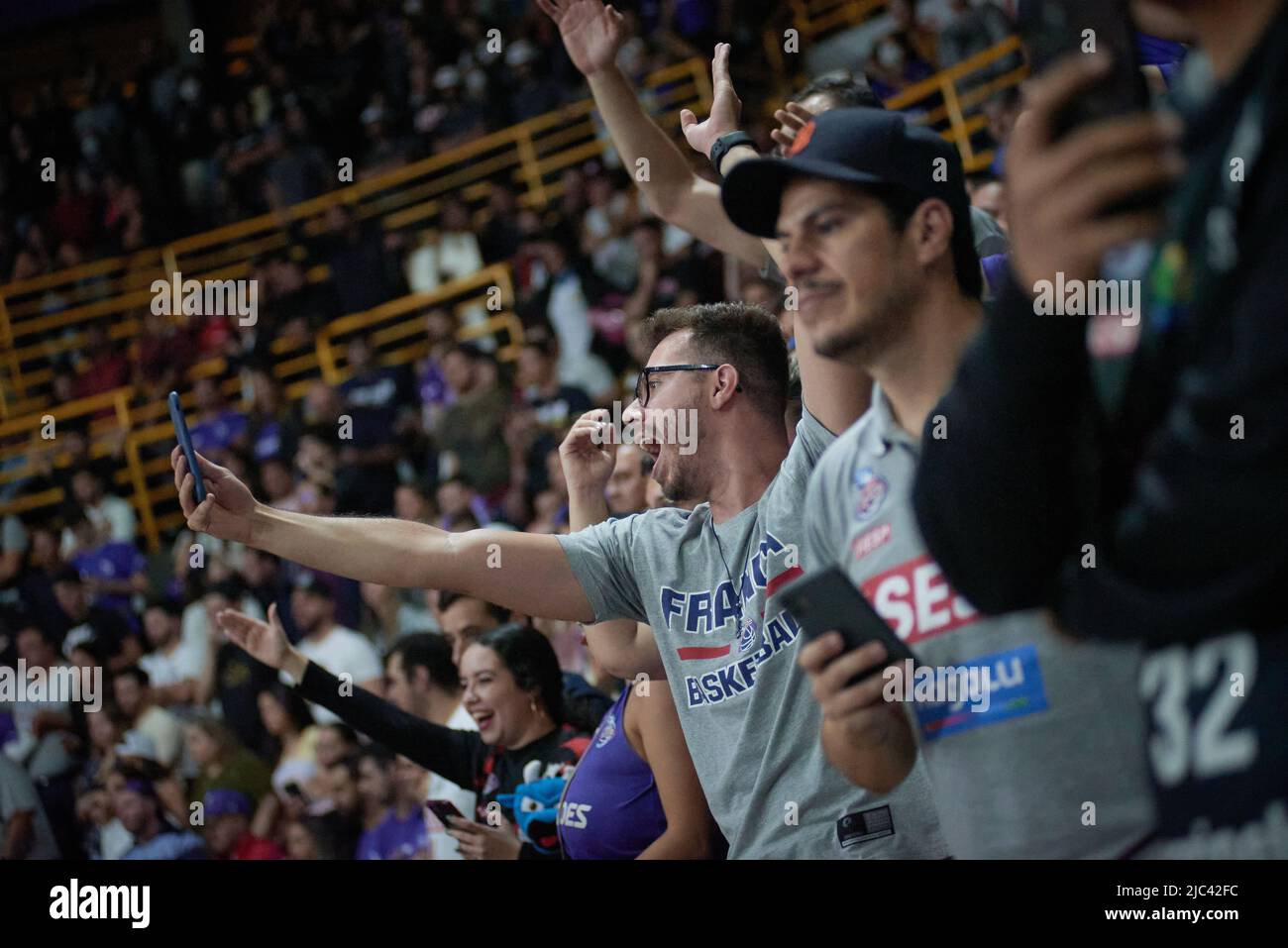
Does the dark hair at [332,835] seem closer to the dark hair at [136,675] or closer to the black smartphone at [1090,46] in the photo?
the dark hair at [136,675]

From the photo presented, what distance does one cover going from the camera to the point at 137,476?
713 centimetres

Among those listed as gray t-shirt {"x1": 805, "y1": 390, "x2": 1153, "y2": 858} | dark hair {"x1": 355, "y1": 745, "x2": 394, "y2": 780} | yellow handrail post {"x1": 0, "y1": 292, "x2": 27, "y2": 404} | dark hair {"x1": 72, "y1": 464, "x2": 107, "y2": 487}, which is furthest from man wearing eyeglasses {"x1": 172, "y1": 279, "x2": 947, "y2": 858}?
yellow handrail post {"x1": 0, "y1": 292, "x2": 27, "y2": 404}

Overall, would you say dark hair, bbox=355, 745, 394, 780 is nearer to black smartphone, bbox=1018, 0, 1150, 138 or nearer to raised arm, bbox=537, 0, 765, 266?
raised arm, bbox=537, 0, 765, 266

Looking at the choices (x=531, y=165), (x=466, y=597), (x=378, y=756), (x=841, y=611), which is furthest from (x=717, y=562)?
(x=531, y=165)

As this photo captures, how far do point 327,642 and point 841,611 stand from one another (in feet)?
11.7

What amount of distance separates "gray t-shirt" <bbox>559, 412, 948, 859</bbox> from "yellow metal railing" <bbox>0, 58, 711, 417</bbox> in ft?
15.1

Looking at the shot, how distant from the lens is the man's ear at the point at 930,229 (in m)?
1.80

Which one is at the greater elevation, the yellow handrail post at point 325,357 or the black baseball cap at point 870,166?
the yellow handrail post at point 325,357

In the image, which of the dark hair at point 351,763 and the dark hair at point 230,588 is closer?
the dark hair at point 351,763

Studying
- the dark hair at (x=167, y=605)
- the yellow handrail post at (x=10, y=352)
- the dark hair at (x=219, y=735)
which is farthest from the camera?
the yellow handrail post at (x=10, y=352)

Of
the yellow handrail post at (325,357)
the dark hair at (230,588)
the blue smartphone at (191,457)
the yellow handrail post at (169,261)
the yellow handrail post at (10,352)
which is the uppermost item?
the yellow handrail post at (169,261)

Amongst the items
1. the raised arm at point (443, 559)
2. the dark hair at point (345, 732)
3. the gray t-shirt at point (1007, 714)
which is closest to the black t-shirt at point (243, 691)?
the dark hair at point (345, 732)

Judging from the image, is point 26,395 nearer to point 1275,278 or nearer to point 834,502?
point 834,502
